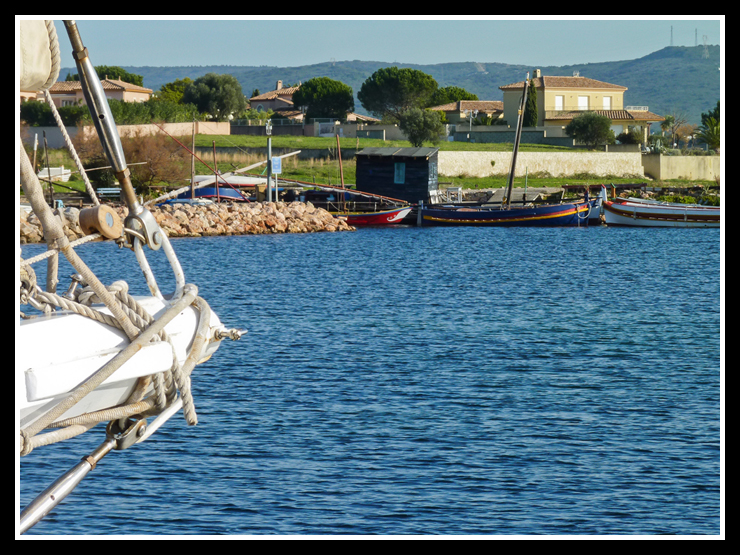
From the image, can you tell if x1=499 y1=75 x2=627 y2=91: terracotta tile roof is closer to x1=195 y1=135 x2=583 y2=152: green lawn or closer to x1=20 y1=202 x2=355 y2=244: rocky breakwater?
x1=195 y1=135 x2=583 y2=152: green lawn

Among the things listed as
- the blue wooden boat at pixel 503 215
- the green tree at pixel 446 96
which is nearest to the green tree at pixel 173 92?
the green tree at pixel 446 96

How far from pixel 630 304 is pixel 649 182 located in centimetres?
4958

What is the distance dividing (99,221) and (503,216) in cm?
5137

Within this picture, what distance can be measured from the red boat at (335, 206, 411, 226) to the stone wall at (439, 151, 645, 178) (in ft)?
43.6

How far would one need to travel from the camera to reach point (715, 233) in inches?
2227

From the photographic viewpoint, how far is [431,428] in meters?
13.2

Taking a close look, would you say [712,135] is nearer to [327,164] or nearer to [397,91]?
[327,164]

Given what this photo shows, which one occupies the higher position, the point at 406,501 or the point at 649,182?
the point at 649,182

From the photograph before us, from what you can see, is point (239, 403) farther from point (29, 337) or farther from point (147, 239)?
point (29, 337)

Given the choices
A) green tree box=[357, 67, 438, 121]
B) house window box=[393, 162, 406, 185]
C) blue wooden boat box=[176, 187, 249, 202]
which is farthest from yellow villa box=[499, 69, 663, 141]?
blue wooden boat box=[176, 187, 249, 202]

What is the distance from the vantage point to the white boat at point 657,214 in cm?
A: 5816

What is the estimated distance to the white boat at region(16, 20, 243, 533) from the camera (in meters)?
4.87

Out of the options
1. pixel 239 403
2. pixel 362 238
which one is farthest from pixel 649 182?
pixel 239 403

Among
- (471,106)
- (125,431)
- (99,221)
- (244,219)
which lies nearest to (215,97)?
(471,106)
